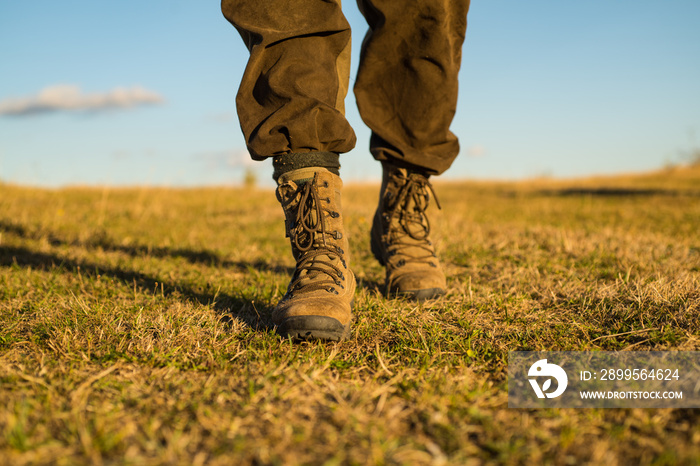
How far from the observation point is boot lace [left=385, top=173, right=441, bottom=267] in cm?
232

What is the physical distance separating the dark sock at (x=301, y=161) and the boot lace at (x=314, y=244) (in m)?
0.06

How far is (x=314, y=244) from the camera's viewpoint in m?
1.84

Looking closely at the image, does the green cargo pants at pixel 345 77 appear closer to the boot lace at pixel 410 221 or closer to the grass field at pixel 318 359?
the boot lace at pixel 410 221

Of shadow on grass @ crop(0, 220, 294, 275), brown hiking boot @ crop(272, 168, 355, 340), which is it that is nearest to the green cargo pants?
brown hiking boot @ crop(272, 168, 355, 340)

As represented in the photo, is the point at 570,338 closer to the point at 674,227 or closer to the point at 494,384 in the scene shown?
the point at 494,384

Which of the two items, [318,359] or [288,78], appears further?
[288,78]

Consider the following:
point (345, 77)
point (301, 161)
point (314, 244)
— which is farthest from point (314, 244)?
point (345, 77)

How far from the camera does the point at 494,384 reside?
1321 mm

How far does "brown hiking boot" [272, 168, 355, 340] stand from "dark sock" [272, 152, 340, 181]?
18 mm

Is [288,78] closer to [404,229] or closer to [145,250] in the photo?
[404,229]

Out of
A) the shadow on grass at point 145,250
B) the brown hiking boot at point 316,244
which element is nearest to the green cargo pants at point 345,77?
the brown hiking boot at point 316,244

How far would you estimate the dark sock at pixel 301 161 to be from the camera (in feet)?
5.90

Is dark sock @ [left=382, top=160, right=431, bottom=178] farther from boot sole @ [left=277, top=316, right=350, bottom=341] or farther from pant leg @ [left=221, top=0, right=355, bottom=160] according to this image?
boot sole @ [left=277, top=316, right=350, bottom=341]

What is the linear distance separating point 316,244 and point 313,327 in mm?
364
